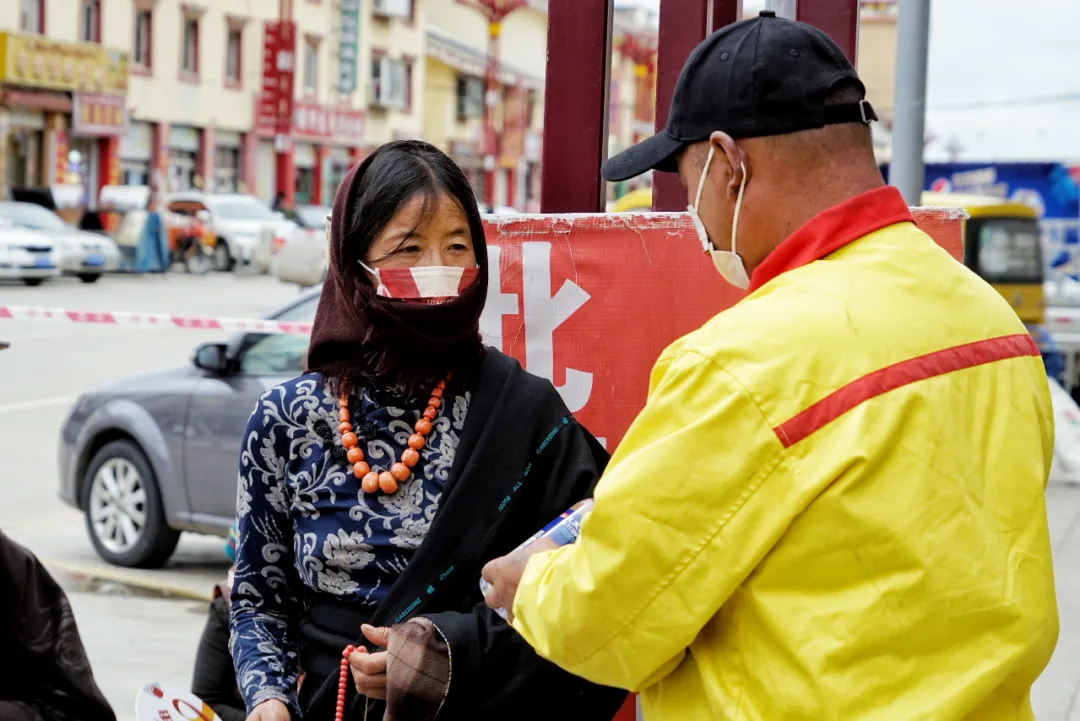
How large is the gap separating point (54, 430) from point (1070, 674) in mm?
8290

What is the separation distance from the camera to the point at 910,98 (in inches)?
214

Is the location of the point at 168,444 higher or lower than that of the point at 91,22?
lower

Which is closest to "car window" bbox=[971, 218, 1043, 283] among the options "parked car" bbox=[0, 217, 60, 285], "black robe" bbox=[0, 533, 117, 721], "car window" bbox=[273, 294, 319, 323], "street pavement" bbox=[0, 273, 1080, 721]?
"street pavement" bbox=[0, 273, 1080, 721]

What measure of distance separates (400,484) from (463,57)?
54668 mm

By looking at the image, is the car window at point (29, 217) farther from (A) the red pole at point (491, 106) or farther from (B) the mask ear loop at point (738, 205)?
(A) the red pole at point (491, 106)

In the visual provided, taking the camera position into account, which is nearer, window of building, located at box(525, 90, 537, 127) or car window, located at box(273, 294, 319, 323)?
car window, located at box(273, 294, 319, 323)

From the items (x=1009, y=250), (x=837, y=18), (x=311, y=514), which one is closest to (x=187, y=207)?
(x=1009, y=250)

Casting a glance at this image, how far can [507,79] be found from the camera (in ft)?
191

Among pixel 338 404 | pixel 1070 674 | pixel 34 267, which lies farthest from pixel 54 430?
pixel 34 267

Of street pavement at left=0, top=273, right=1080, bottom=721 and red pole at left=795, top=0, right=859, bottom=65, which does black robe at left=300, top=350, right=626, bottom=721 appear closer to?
red pole at left=795, top=0, right=859, bottom=65

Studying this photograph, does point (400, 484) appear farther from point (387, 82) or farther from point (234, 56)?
point (387, 82)

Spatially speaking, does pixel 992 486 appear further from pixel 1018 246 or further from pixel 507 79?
pixel 507 79

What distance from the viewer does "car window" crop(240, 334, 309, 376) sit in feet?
25.0

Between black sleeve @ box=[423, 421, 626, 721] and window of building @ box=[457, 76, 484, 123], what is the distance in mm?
55580
